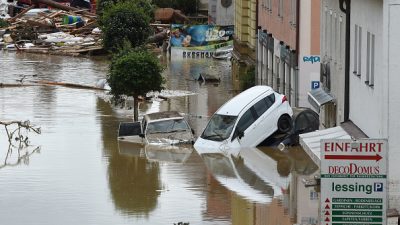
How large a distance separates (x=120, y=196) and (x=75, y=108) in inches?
692

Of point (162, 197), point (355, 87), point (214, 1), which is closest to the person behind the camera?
point (355, 87)

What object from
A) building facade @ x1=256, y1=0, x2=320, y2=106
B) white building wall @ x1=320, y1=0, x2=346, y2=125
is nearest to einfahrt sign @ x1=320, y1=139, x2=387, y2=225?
white building wall @ x1=320, y1=0, x2=346, y2=125

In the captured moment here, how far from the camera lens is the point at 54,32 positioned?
3115 inches

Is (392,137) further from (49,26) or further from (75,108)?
(49,26)

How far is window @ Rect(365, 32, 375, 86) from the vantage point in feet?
77.7

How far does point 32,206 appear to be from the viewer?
27.3m

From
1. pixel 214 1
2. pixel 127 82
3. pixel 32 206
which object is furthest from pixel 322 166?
pixel 214 1

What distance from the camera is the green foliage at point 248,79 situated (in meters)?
52.6

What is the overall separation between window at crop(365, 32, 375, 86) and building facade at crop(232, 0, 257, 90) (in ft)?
111

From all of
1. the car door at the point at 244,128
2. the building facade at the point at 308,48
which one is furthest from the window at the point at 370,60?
the building facade at the point at 308,48

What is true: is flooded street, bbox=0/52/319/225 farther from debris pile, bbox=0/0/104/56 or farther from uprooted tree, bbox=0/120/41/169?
debris pile, bbox=0/0/104/56

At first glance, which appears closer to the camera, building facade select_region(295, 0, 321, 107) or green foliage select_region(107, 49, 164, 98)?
building facade select_region(295, 0, 321, 107)

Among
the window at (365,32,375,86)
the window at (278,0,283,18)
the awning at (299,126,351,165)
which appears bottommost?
the awning at (299,126,351,165)

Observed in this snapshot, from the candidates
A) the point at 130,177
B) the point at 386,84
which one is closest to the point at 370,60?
the point at 386,84
